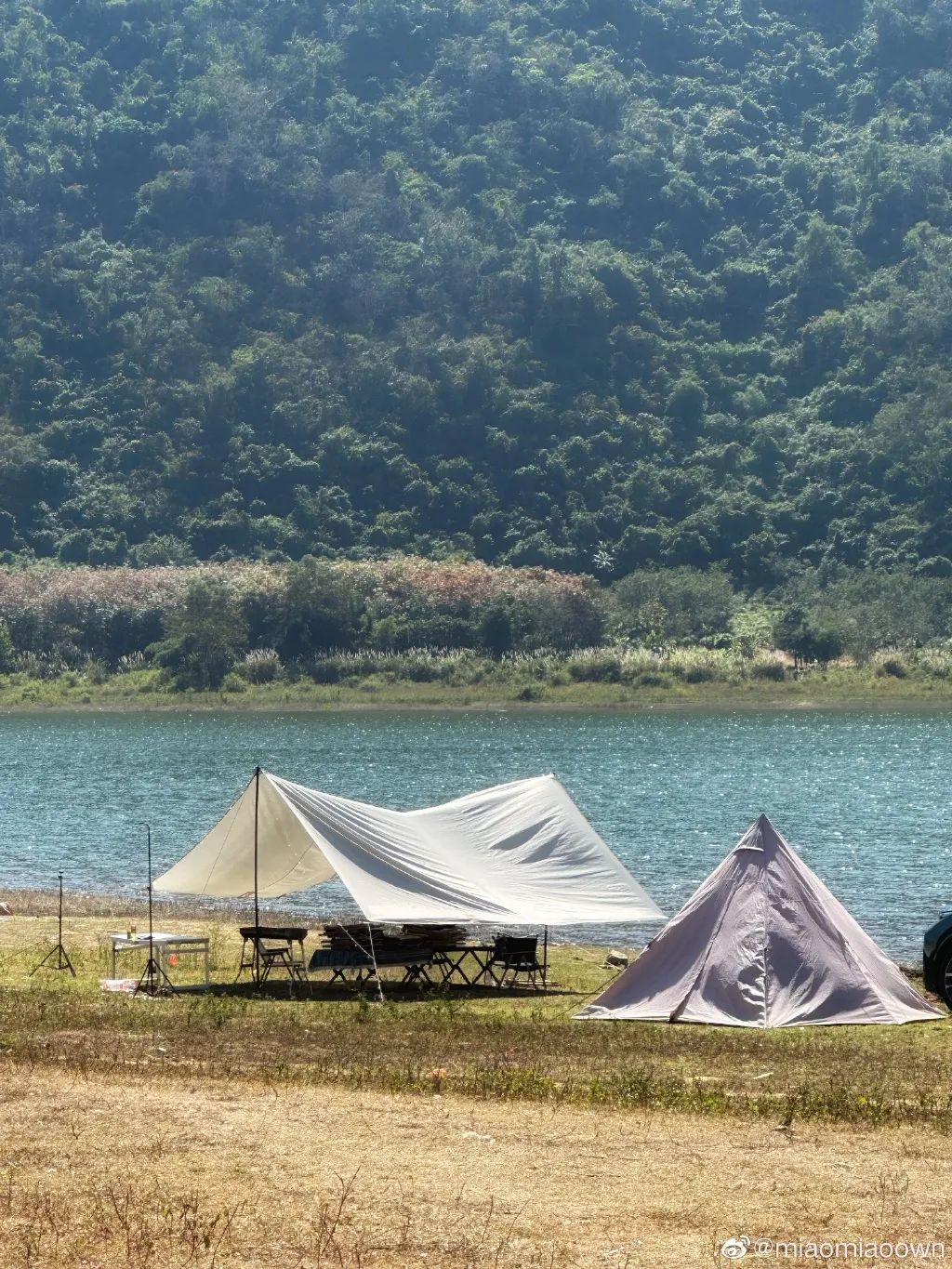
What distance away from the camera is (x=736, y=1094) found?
46.3 feet

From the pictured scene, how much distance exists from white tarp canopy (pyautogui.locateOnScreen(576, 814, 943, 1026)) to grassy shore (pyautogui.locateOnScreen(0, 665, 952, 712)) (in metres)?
95.9

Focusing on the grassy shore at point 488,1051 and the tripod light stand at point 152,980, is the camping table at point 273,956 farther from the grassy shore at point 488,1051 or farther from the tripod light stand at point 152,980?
the tripod light stand at point 152,980

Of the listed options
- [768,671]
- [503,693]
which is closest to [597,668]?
[503,693]

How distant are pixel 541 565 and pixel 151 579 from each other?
29.2 m

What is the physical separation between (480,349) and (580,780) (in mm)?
106768

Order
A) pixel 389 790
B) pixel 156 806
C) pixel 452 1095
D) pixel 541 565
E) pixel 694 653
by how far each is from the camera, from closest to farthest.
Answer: pixel 452 1095 < pixel 156 806 < pixel 389 790 < pixel 694 653 < pixel 541 565

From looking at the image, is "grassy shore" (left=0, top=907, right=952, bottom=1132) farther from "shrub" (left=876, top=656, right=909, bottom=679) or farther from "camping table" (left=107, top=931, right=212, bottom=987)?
"shrub" (left=876, top=656, right=909, bottom=679)

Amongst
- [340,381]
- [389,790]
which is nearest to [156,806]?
[389,790]

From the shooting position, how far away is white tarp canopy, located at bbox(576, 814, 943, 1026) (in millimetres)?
17969

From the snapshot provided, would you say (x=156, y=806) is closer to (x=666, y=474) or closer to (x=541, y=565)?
(x=541, y=565)

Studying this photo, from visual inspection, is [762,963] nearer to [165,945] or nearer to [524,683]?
[165,945]

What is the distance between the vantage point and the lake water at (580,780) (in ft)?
132

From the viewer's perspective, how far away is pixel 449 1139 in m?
12.4

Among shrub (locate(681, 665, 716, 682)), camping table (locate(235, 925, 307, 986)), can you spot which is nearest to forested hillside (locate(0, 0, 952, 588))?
shrub (locate(681, 665, 716, 682))
